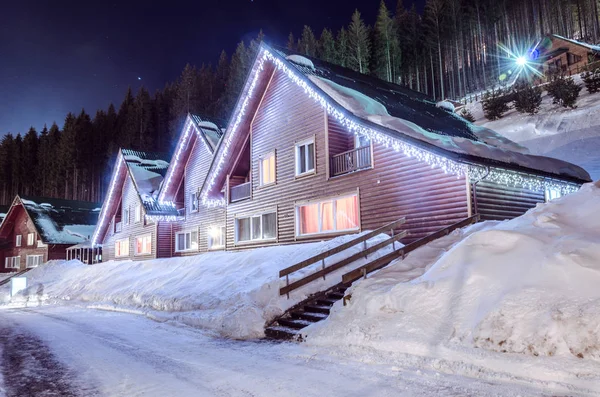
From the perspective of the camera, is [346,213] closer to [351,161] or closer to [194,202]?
[351,161]

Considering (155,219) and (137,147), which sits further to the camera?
(137,147)

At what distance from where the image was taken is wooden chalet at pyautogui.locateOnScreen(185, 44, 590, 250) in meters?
13.8

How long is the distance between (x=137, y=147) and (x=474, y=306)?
6906 centimetres

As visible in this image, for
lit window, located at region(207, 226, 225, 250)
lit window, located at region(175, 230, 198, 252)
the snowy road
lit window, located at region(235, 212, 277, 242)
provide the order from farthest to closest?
1. lit window, located at region(175, 230, 198, 252)
2. lit window, located at region(207, 226, 225, 250)
3. lit window, located at region(235, 212, 277, 242)
4. the snowy road

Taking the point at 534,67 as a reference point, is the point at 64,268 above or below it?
below

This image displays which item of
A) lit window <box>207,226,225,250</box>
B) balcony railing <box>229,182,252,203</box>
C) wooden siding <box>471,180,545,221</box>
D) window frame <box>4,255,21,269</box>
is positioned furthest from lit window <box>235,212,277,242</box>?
window frame <box>4,255,21,269</box>

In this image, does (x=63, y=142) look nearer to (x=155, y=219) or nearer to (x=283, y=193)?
(x=155, y=219)

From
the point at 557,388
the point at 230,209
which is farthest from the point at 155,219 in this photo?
the point at 557,388

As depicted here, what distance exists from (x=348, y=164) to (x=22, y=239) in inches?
1755

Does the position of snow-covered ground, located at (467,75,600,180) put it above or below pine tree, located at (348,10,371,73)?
below

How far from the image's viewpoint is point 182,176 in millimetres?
31094

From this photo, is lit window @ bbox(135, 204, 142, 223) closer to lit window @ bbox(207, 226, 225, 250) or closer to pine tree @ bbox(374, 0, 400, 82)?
lit window @ bbox(207, 226, 225, 250)

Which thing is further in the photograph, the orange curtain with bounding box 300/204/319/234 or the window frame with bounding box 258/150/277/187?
the window frame with bounding box 258/150/277/187

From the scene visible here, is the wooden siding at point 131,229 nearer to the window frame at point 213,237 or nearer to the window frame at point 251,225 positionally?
the window frame at point 213,237
